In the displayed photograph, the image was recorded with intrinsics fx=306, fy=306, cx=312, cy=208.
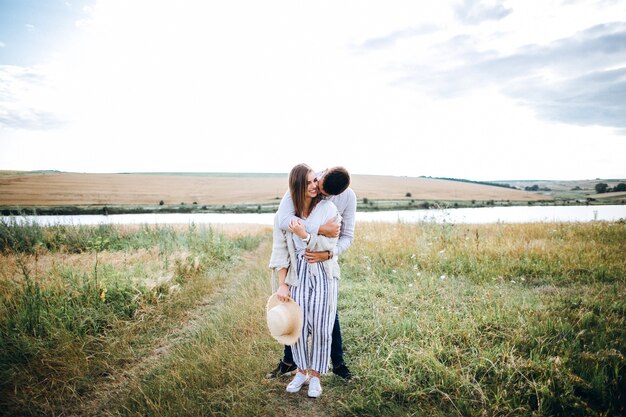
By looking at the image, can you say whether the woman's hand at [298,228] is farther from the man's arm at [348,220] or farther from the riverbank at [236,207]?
the riverbank at [236,207]

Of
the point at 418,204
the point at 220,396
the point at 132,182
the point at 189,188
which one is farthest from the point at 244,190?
the point at 220,396

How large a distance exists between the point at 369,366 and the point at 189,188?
61115 mm

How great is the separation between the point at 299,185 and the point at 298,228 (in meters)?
0.42

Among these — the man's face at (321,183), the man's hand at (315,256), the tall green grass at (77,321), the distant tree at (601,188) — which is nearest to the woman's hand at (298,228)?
the man's hand at (315,256)

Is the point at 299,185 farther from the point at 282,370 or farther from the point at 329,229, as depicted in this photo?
the point at 282,370

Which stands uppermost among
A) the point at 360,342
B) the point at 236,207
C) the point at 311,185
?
the point at 311,185

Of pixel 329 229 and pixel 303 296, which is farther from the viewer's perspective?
pixel 303 296

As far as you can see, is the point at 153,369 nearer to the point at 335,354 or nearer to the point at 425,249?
the point at 335,354

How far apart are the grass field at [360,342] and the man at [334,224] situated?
0.68 ft

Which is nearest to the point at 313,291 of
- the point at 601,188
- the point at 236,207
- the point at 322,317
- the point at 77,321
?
the point at 322,317

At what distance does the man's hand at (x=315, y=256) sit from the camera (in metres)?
2.96

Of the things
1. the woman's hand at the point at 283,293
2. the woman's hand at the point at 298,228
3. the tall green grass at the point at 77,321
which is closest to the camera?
the woman's hand at the point at 298,228

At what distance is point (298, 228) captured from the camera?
2.81 meters

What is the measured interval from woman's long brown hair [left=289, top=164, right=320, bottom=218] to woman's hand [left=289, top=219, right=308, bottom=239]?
18cm
